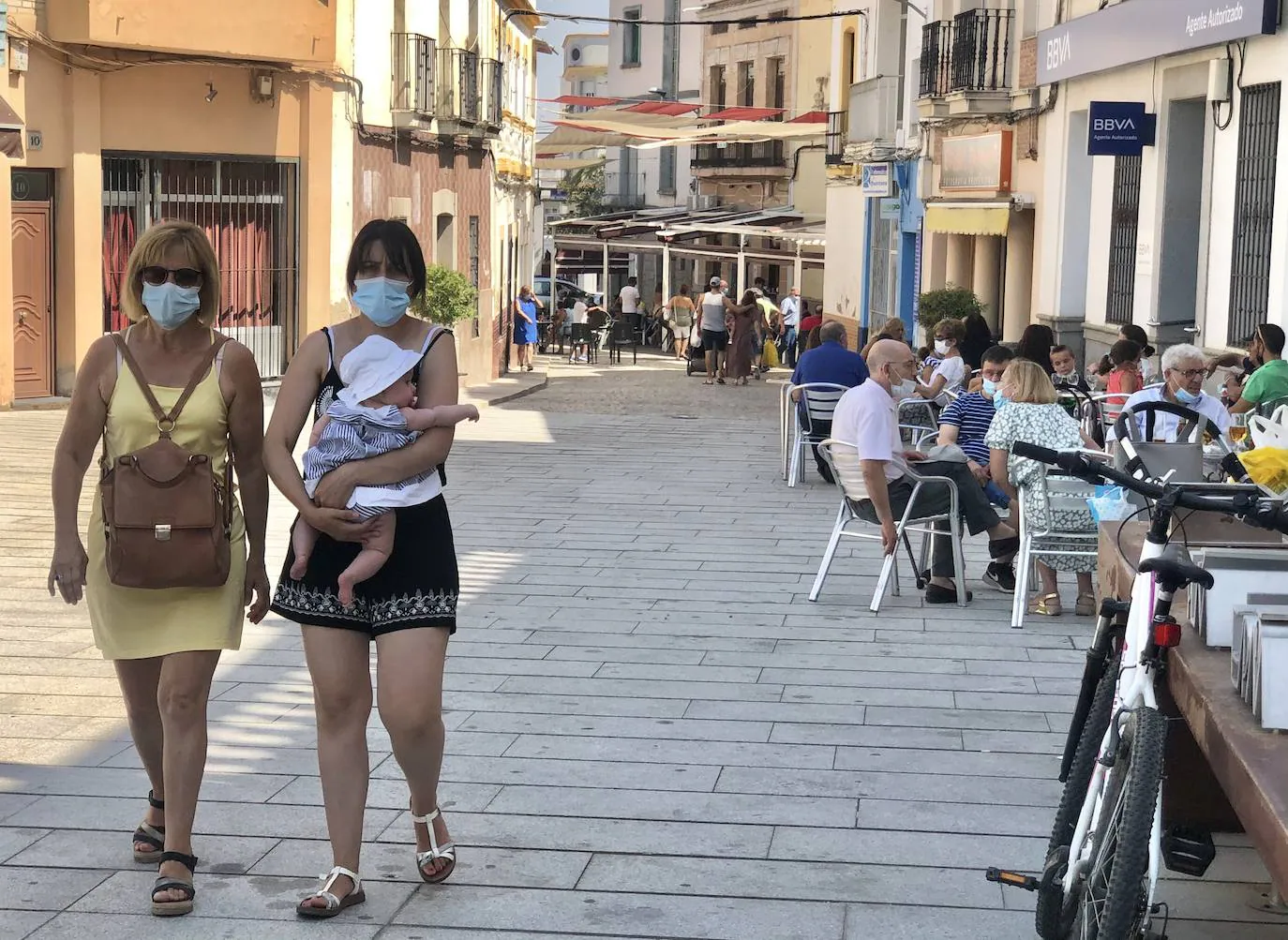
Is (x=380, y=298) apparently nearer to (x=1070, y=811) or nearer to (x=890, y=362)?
(x=1070, y=811)

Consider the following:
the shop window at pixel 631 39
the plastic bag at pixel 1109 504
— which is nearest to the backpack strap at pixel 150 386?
the plastic bag at pixel 1109 504

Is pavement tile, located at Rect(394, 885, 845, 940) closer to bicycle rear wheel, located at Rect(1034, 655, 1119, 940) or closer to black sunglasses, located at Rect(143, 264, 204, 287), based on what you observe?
bicycle rear wheel, located at Rect(1034, 655, 1119, 940)

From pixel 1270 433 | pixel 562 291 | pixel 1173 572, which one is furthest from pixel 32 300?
pixel 562 291

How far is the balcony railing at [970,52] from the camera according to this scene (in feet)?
73.1

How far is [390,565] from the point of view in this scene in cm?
430

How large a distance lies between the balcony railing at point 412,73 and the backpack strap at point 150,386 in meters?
20.3

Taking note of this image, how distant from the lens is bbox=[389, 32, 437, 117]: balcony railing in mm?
24391

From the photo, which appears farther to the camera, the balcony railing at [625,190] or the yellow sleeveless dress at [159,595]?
the balcony railing at [625,190]

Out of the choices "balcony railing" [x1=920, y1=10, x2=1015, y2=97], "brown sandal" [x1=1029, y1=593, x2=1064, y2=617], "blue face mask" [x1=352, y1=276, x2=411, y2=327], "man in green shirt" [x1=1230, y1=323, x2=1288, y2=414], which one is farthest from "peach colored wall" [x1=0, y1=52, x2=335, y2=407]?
"blue face mask" [x1=352, y1=276, x2=411, y2=327]

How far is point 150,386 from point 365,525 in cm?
69

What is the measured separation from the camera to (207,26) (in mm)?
19516

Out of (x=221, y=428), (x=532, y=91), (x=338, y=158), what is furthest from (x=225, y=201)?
(x=532, y=91)

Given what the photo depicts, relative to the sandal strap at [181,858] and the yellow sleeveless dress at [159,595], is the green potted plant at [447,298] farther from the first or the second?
the sandal strap at [181,858]

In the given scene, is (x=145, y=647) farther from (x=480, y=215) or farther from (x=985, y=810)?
(x=480, y=215)
